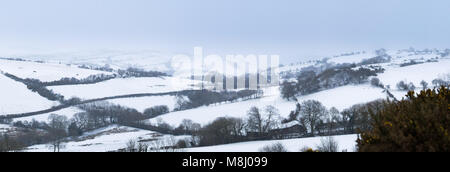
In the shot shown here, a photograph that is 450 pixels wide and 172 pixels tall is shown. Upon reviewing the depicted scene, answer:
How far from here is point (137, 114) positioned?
8988 centimetres

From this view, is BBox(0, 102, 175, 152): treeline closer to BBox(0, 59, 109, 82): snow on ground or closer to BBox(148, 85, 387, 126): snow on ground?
BBox(148, 85, 387, 126): snow on ground

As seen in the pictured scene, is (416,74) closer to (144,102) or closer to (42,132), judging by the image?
(144,102)

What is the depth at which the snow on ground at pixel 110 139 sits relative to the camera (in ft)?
174

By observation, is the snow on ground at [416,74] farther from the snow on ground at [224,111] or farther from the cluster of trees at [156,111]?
the cluster of trees at [156,111]

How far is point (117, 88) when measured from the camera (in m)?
126

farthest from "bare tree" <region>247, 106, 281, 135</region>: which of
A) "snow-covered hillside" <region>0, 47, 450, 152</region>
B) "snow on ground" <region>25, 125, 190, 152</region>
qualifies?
"snow on ground" <region>25, 125, 190, 152</region>

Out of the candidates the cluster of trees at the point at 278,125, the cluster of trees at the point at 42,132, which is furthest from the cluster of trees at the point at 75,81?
the cluster of trees at the point at 278,125

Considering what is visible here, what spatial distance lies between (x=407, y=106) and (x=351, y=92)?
74.5m

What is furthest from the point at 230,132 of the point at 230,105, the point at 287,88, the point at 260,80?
the point at 260,80

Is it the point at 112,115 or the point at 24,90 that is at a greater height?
the point at 24,90

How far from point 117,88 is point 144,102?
25.5 meters

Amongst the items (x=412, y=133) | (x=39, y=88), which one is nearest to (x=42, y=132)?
(x=39, y=88)

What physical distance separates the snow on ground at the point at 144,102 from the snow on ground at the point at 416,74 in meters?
68.1
